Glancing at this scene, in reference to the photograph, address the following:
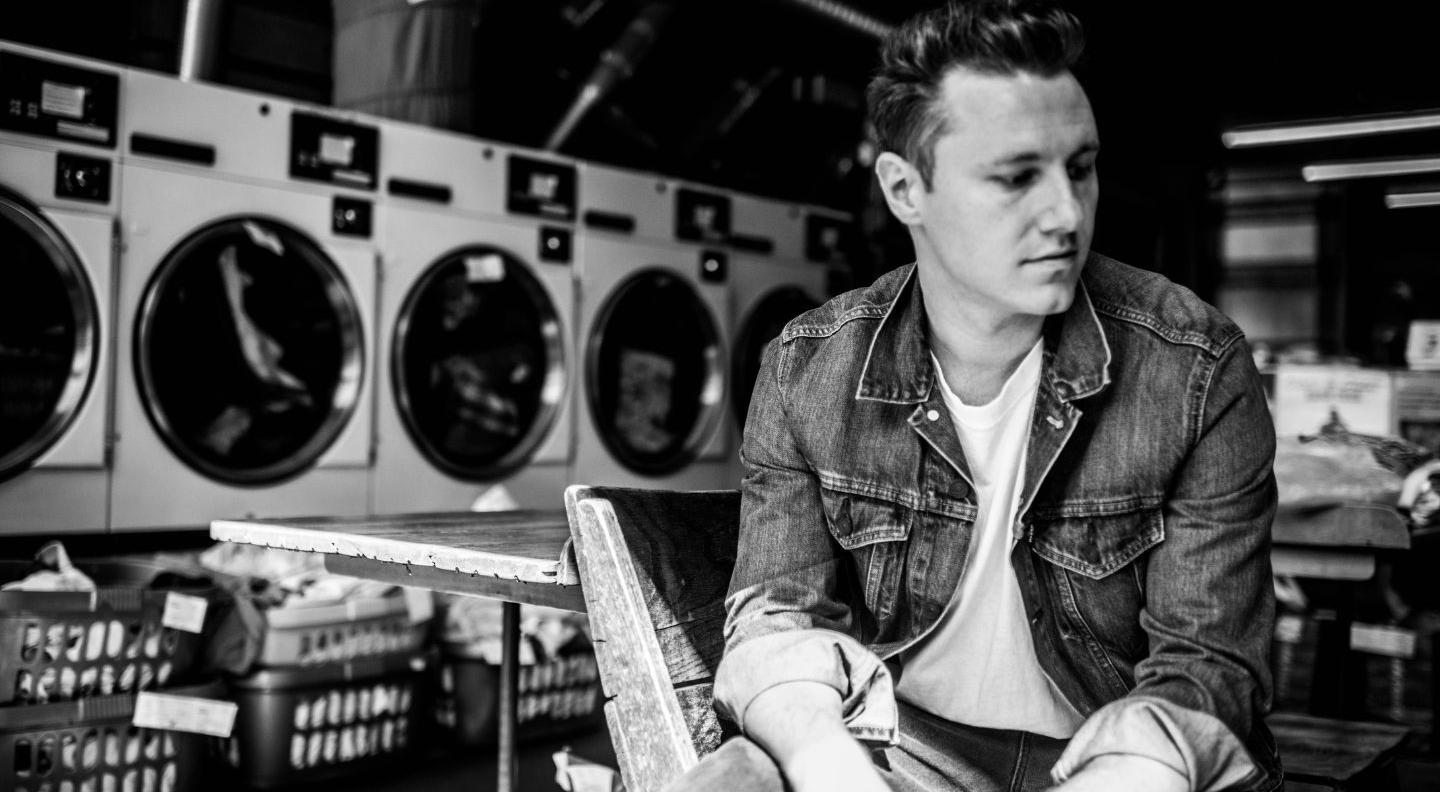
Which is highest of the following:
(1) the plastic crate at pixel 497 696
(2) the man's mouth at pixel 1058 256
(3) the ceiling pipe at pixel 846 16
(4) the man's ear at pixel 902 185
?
(3) the ceiling pipe at pixel 846 16

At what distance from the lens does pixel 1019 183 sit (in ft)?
3.73

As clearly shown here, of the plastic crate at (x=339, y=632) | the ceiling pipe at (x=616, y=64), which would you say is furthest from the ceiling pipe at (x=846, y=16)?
the plastic crate at (x=339, y=632)

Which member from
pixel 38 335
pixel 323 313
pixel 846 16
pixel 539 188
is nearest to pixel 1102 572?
pixel 38 335

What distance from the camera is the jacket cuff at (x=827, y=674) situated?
3.55 ft

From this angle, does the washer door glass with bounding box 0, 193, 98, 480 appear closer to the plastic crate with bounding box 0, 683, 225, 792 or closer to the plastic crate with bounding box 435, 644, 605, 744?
the plastic crate with bounding box 0, 683, 225, 792

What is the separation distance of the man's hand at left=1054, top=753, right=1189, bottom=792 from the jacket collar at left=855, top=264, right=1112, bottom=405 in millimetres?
350

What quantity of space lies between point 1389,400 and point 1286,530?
3142mm

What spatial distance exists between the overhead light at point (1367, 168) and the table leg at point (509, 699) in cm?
904

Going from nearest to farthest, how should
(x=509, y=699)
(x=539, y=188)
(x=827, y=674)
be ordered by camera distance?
(x=827, y=674)
(x=509, y=699)
(x=539, y=188)

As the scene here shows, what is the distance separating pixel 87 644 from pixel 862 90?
5.62 meters

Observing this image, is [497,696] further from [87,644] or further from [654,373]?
[654,373]

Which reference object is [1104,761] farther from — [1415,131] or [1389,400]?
[1415,131]

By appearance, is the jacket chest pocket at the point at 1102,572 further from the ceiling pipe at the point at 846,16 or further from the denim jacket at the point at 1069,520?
the ceiling pipe at the point at 846,16

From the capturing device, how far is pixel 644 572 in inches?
46.8
